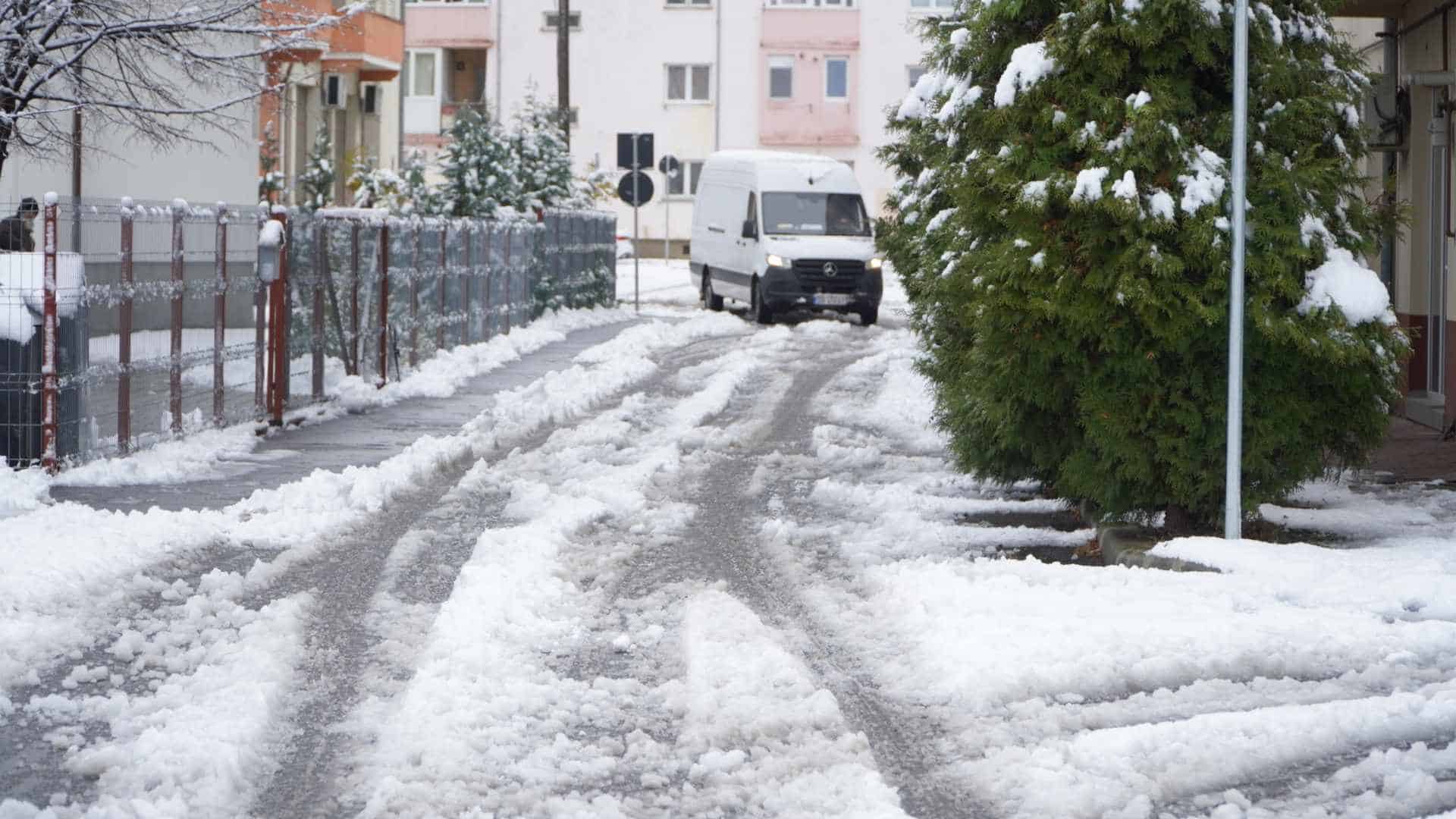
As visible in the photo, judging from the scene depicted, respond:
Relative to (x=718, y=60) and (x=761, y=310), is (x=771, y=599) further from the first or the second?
(x=718, y=60)

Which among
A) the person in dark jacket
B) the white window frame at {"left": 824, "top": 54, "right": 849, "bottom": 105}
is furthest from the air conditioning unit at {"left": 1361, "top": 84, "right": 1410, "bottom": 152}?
the white window frame at {"left": 824, "top": 54, "right": 849, "bottom": 105}

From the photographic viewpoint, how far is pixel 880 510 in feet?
39.1

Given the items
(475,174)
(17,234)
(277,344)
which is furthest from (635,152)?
(17,234)

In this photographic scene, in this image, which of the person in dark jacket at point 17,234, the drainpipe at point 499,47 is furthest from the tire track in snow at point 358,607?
the drainpipe at point 499,47

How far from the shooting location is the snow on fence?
12.8 meters

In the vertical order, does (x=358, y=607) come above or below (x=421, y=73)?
below

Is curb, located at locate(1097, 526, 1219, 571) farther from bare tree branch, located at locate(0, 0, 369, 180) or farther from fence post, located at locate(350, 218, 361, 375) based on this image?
bare tree branch, located at locate(0, 0, 369, 180)

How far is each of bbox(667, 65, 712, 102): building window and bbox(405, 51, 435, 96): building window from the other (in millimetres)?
7115

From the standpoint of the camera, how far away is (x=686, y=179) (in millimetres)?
63406

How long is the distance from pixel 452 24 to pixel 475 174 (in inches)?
1350

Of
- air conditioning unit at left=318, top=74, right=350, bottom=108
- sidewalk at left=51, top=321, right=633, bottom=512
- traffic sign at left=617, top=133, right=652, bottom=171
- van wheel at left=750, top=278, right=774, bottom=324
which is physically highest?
air conditioning unit at left=318, top=74, right=350, bottom=108

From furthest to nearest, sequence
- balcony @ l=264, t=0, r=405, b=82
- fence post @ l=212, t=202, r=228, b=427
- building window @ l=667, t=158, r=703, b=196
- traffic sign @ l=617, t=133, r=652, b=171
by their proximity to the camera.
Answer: building window @ l=667, t=158, r=703, b=196, balcony @ l=264, t=0, r=405, b=82, traffic sign @ l=617, t=133, r=652, b=171, fence post @ l=212, t=202, r=228, b=427

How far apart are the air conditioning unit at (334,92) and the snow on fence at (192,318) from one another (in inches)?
1078

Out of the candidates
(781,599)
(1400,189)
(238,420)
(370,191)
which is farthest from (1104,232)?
(370,191)
